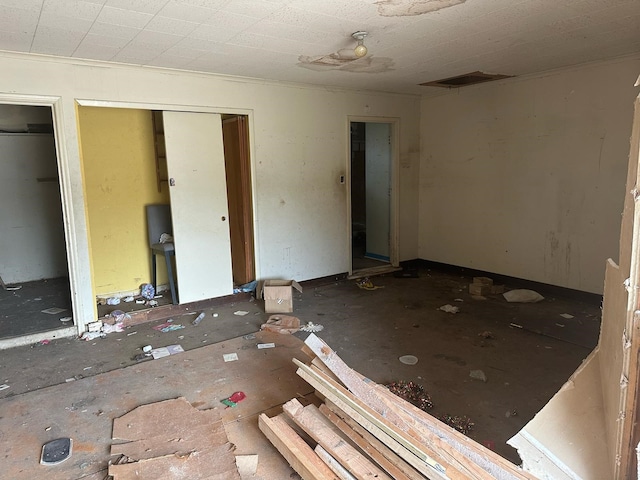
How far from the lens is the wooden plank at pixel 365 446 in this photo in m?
1.81

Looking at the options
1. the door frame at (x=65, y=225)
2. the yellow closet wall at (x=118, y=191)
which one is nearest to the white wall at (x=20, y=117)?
the yellow closet wall at (x=118, y=191)

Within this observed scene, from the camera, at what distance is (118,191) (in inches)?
194

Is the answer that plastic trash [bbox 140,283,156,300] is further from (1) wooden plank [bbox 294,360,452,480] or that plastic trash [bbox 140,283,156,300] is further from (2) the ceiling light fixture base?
(2) the ceiling light fixture base

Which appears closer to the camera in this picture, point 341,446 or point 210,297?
point 341,446

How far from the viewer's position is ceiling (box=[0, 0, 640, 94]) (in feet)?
8.47

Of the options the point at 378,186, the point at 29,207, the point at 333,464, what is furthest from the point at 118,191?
the point at 333,464

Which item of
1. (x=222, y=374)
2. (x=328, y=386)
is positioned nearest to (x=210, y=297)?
(x=222, y=374)

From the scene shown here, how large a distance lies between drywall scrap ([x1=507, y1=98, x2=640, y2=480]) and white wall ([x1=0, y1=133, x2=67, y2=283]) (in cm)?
595

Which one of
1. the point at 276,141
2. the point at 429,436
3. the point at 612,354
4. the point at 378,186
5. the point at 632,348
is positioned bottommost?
the point at 429,436

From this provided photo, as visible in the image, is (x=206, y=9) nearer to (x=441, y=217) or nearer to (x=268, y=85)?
(x=268, y=85)

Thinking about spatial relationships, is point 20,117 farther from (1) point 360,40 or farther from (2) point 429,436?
(2) point 429,436

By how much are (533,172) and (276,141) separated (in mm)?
3008

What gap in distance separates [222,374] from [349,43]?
2.75 m

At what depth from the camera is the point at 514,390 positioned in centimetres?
286
